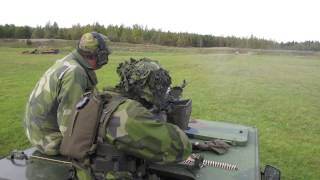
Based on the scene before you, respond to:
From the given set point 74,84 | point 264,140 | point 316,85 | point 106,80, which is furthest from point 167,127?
point 316,85

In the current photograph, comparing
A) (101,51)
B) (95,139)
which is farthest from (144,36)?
(95,139)

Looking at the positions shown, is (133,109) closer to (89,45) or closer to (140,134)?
(140,134)

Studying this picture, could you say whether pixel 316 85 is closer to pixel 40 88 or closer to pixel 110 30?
pixel 40 88

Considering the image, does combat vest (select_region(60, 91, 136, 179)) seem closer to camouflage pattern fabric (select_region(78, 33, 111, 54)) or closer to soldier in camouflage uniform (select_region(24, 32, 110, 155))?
soldier in camouflage uniform (select_region(24, 32, 110, 155))

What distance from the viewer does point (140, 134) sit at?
3.05 m

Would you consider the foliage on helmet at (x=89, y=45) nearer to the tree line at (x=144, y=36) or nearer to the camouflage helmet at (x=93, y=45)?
the camouflage helmet at (x=93, y=45)

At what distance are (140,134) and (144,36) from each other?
66.4m

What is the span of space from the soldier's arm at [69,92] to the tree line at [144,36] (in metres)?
56.9

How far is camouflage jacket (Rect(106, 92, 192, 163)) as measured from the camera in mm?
3035

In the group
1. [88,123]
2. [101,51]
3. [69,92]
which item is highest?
[101,51]

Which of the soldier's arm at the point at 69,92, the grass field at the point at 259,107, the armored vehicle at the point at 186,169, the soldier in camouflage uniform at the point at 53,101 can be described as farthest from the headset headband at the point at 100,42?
the grass field at the point at 259,107

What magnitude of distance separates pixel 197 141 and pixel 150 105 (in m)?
1.10

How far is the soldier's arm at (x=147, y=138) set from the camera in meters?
3.04

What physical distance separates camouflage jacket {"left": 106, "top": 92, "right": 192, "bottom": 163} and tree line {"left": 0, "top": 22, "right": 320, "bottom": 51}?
57.9m
